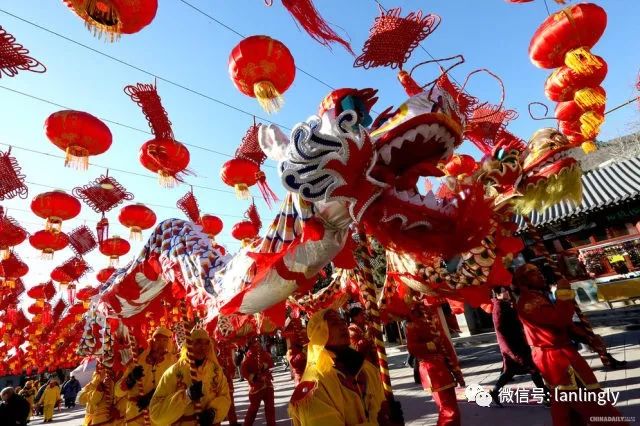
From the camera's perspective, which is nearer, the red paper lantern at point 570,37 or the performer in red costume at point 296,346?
the red paper lantern at point 570,37

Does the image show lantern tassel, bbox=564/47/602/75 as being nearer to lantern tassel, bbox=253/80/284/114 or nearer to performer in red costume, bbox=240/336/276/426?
lantern tassel, bbox=253/80/284/114

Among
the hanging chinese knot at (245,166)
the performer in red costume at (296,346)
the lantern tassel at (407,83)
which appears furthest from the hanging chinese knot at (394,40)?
the performer in red costume at (296,346)

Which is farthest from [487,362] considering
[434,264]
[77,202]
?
[77,202]

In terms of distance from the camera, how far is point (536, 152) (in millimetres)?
3703

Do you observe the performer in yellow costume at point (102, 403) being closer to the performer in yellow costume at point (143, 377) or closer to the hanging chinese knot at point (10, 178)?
the performer in yellow costume at point (143, 377)

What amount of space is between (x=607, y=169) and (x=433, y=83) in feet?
48.8

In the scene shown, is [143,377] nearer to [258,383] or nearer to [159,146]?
[258,383]

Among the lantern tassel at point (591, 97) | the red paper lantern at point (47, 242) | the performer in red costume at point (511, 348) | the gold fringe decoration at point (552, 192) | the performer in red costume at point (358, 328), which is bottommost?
the performer in red costume at point (511, 348)

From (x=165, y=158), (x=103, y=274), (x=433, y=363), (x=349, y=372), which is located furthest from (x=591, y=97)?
(x=103, y=274)

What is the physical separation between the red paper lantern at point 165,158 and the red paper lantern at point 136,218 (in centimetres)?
232

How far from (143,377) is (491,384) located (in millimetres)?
5611

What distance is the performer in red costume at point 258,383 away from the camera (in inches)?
242

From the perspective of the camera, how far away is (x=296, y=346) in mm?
7305

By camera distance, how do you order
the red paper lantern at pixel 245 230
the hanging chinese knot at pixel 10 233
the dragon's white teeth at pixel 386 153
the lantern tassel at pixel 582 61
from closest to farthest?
1. the dragon's white teeth at pixel 386 153
2. the lantern tassel at pixel 582 61
3. the hanging chinese knot at pixel 10 233
4. the red paper lantern at pixel 245 230
